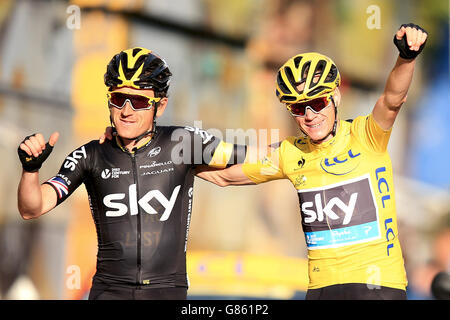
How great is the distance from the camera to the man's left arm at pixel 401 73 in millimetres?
5750

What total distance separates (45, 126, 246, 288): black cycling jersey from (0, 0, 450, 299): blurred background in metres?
4.37

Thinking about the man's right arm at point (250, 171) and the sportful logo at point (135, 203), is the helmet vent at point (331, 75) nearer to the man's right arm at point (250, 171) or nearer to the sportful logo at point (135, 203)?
the man's right arm at point (250, 171)

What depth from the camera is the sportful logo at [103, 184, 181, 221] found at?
6.48 meters

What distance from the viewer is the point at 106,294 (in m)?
6.35

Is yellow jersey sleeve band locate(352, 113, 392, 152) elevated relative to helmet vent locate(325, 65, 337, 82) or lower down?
lower down

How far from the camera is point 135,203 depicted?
649cm

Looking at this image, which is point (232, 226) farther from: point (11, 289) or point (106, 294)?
point (106, 294)

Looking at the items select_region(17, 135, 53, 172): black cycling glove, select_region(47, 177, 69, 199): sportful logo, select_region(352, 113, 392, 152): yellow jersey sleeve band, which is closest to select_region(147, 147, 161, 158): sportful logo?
select_region(47, 177, 69, 199): sportful logo

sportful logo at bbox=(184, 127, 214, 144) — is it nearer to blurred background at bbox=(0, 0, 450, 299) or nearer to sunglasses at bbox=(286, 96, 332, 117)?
sunglasses at bbox=(286, 96, 332, 117)

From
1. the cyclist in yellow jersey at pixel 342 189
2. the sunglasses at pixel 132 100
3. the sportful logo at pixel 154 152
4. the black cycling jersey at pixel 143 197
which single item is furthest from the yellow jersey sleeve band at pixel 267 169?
the sunglasses at pixel 132 100

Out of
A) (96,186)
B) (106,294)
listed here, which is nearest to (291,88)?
(96,186)

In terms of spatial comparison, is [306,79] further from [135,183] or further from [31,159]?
[31,159]

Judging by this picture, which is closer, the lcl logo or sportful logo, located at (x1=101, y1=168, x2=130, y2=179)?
the lcl logo

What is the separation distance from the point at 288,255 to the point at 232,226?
61.1 inches
